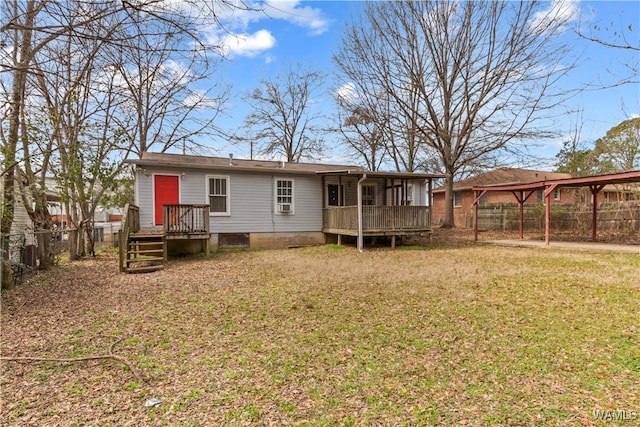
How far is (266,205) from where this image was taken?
12953mm

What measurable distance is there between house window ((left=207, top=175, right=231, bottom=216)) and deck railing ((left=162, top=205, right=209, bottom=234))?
1.21 meters

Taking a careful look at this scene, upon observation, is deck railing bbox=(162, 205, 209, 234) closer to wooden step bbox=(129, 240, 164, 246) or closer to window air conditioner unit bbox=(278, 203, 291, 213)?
wooden step bbox=(129, 240, 164, 246)

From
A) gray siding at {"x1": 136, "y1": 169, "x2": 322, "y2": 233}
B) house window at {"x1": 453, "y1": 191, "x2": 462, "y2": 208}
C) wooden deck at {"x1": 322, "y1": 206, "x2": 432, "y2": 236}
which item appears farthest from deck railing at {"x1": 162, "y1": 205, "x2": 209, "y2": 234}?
house window at {"x1": 453, "y1": 191, "x2": 462, "y2": 208}

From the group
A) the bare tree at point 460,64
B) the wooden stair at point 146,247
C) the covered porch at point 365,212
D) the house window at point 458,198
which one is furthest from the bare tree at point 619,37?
the house window at point 458,198

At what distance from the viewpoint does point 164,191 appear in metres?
11.4

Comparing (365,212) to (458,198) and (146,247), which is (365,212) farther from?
(458,198)

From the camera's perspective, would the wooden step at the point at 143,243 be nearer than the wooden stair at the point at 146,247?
→ No

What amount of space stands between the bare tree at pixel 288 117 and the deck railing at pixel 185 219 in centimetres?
1657

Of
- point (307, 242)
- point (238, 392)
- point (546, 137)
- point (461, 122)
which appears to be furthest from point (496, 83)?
point (238, 392)

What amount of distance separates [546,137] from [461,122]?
414 centimetres

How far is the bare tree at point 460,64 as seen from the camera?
16188mm

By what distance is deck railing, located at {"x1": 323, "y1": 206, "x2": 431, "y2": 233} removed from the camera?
12.1 meters

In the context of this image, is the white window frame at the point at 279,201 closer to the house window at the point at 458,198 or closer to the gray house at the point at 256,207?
the gray house at the point at 256,207

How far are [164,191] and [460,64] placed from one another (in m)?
15.5
